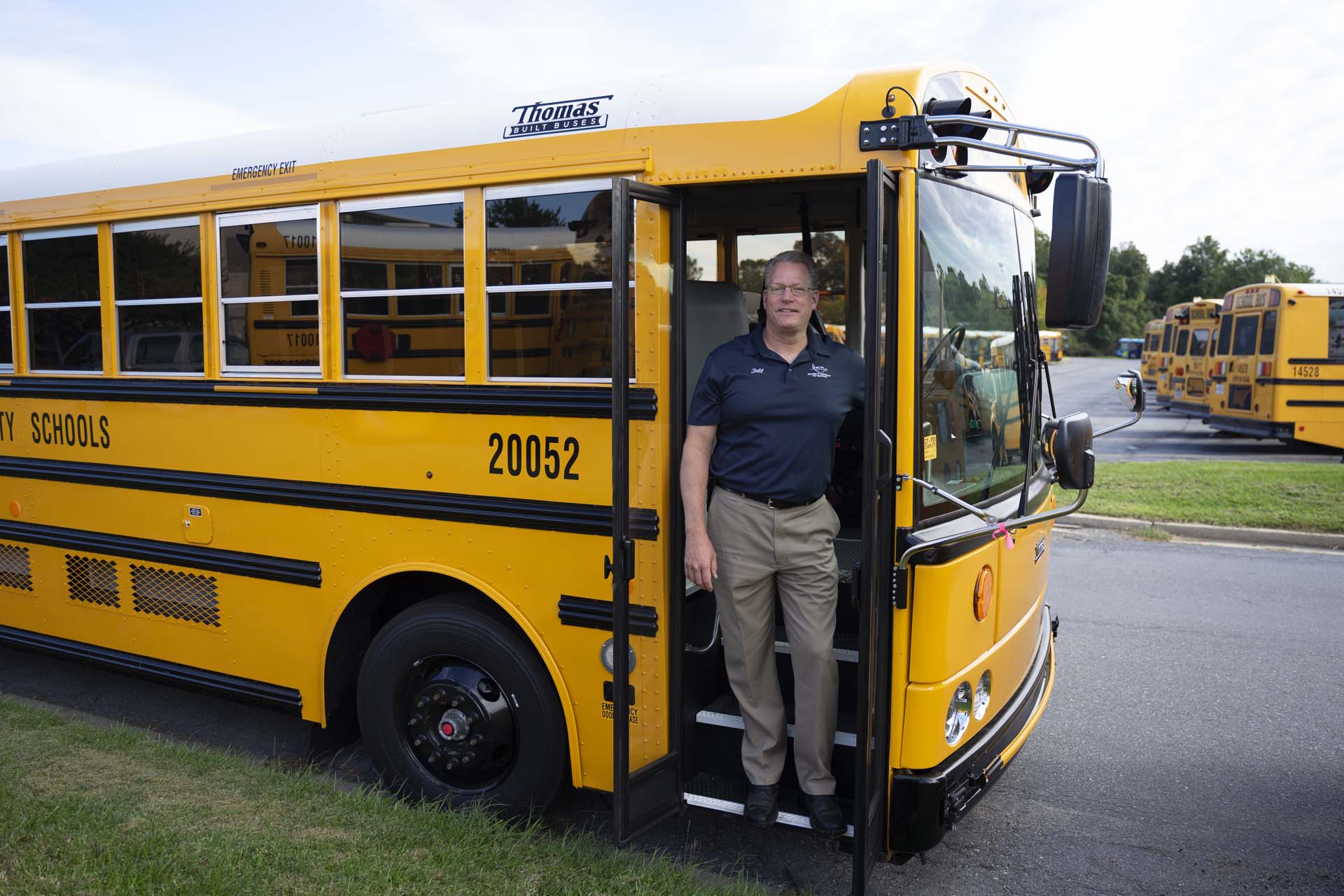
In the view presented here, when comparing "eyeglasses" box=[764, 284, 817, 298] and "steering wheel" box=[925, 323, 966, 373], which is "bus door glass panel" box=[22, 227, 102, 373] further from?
"steering wheel" box=[925, 323, 966, 373]

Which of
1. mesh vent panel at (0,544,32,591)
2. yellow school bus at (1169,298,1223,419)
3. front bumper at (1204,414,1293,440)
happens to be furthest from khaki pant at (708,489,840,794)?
yellow school bus at (1169,298,1223,419)

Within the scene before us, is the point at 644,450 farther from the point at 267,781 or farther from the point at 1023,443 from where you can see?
the point at 267,781

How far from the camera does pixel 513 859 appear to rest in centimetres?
324

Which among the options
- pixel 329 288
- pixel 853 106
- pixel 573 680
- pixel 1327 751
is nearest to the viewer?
pixel 853 106

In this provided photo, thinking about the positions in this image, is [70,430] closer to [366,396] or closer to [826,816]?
[366,396]

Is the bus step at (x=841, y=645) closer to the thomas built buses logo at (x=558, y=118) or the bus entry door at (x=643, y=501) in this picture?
the bus entry door at (x=643, y=501)

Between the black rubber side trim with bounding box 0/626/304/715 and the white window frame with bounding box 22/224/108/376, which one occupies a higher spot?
the white window frame with bounding box 22/224/108/376

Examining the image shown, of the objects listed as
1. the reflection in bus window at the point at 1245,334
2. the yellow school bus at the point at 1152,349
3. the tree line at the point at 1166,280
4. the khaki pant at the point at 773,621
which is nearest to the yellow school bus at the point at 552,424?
the khaki pant at the point at 773,621

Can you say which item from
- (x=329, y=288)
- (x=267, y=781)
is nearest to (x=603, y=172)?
(x=329, y=288)

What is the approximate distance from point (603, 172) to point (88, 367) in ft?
9.31

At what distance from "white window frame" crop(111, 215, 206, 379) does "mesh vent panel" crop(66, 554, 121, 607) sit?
911mm

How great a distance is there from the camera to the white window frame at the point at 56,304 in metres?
4.57

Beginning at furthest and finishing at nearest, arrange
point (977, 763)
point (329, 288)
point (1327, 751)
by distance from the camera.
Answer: point (1327, 751), point (329, 288), point (977, 763)

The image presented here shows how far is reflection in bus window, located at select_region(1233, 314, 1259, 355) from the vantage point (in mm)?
16203
